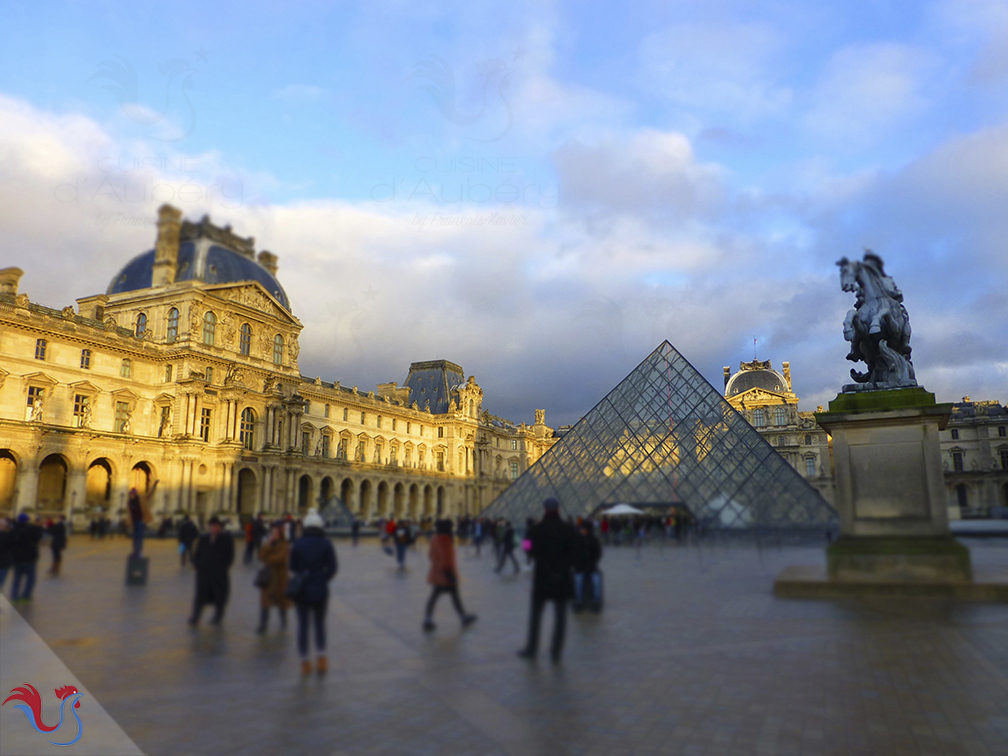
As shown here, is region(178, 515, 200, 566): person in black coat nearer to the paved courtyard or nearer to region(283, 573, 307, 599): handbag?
the paved courtyard

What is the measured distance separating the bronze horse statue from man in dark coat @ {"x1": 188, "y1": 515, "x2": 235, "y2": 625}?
9.01m

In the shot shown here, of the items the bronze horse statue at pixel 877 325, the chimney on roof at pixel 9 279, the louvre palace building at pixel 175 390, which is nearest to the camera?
the bronze horse statue at pixel 877 325

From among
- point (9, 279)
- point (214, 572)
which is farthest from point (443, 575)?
point (9, 279)

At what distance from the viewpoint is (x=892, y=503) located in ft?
28.9

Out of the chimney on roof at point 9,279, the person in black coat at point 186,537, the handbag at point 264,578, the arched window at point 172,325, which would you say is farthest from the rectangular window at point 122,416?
the handbag at point 264,578

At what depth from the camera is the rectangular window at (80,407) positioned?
37844 mm

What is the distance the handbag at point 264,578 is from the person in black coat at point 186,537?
0.48 meters

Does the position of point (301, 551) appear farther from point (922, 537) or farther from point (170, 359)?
point (170, 359)

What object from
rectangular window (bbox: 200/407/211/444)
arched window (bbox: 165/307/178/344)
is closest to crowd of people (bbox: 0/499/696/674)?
rectangular window (bbox: 200/407/211/444)

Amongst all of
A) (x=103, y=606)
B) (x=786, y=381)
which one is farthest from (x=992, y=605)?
(x=786, y=381)

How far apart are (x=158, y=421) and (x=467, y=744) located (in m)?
43.8

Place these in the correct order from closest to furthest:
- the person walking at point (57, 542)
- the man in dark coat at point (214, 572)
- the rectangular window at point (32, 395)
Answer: the man in dark coat at point (214, 572)
the person walking at point (57, 542)
the rectangular window at point (32, 395)

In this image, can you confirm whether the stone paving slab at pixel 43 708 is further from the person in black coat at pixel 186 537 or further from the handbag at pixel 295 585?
the handbag at pixel 295 585

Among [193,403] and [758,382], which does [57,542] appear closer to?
[193,403]
